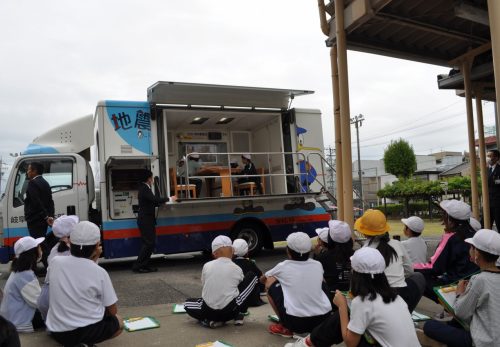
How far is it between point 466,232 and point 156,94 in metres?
6.11

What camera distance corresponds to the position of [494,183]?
24.4 feet

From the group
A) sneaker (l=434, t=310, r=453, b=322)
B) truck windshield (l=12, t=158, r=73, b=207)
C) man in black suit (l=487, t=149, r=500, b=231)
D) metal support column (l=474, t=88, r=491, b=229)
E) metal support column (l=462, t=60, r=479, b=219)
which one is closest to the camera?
sneaker (l=434, t=310, r=453, b=322)

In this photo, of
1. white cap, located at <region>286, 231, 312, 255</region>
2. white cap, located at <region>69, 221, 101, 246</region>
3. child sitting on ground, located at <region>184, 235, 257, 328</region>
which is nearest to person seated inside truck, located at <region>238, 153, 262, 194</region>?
child sitting on ground, located at <region>184, 235, 257, 328</region>

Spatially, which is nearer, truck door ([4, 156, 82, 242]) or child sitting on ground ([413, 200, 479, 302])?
child sitting on ground ([413, 200, 479, 302])

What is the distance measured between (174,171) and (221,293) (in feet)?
18.0

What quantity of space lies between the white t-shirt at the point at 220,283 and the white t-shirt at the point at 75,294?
4.08 feet

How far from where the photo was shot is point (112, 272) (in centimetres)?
859

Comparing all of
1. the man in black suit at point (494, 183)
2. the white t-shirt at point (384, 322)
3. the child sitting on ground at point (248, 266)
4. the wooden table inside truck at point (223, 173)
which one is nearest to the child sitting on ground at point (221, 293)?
the child sitting on ground at point (248, 266)

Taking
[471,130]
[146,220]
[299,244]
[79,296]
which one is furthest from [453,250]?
[146,220]

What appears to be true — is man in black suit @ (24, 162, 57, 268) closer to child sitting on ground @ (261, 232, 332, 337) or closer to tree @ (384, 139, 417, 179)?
child sitting on ground @ (261, 232, 332, 337)

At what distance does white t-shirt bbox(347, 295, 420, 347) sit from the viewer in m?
2.94

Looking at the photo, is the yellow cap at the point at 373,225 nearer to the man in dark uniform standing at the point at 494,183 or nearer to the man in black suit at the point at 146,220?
the man in dark uniform standing at the point at 494,183

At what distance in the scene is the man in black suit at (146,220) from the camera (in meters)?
8.12

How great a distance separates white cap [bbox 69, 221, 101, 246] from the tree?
126ft
